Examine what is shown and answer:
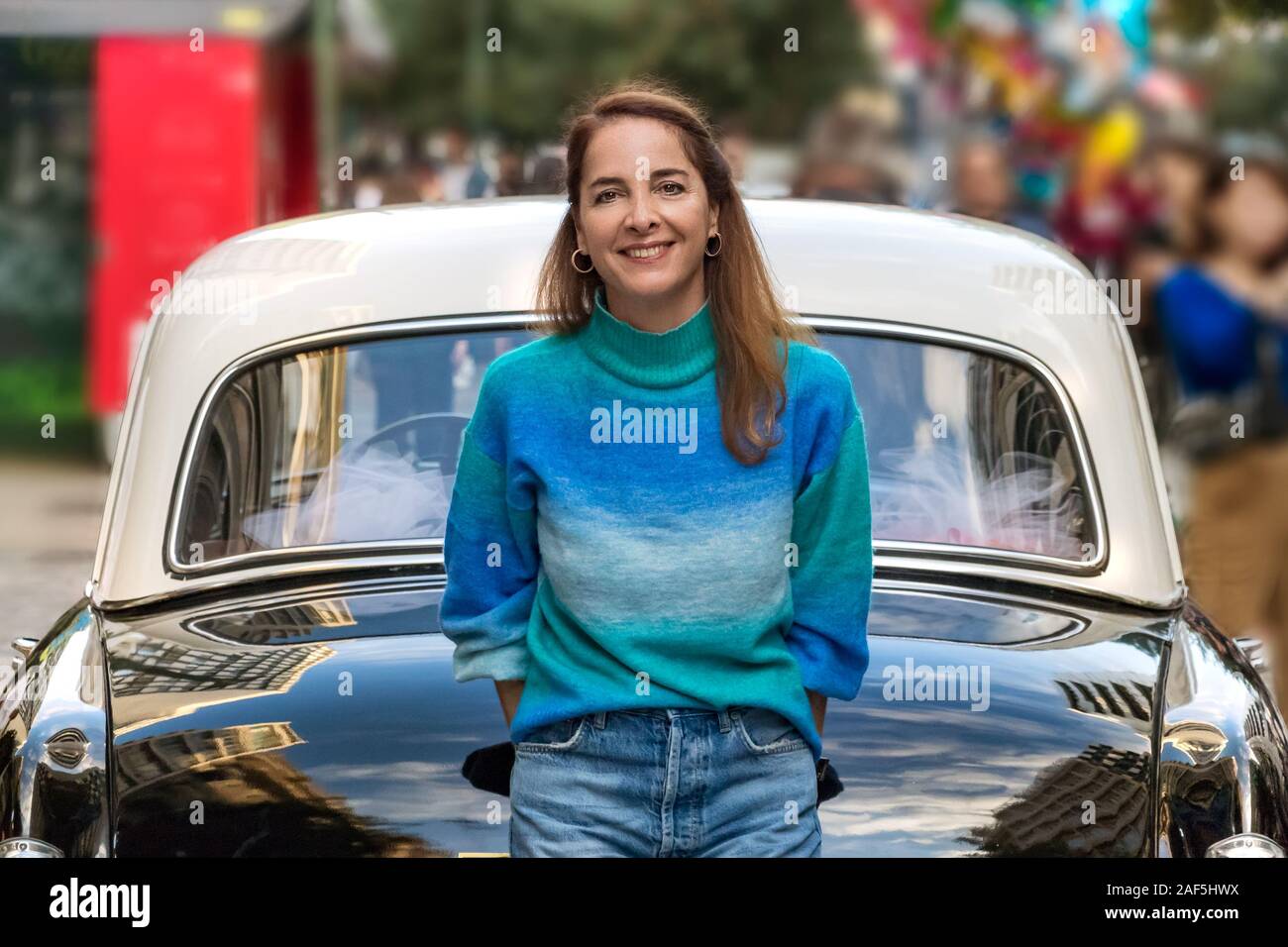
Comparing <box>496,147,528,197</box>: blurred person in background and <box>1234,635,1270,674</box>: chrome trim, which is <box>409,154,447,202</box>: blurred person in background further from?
<box>1234,635,1270,674</box>: chrome trim

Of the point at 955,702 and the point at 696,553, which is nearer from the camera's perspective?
the point at 696,553

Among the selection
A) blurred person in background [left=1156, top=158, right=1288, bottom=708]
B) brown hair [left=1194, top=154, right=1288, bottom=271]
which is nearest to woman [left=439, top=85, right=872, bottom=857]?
blurred person in background [left=1156, top=158, right=1288, bottom=708]

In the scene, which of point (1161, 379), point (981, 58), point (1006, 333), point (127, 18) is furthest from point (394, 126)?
point (1006, 333)

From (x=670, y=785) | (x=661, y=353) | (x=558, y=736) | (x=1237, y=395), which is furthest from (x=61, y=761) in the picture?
(x=1237, y=395)

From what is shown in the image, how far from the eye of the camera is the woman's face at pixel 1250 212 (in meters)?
7.07

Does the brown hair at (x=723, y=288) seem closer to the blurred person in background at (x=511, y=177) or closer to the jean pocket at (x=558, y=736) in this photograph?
the jean pocket at (x=558, y=736)

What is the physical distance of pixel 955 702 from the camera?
3.51 metres

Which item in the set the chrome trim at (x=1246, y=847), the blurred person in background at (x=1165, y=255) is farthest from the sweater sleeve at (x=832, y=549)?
the blurred person in background at (x=1165, y=255)

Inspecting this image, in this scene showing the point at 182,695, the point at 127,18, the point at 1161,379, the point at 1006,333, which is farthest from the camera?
the point at 127,18

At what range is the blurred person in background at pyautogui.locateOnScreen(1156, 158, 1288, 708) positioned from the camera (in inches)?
267

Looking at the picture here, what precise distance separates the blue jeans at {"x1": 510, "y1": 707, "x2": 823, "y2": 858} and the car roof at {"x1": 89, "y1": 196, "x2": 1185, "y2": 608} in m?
1.58

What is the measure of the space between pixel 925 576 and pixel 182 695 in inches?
58.0
